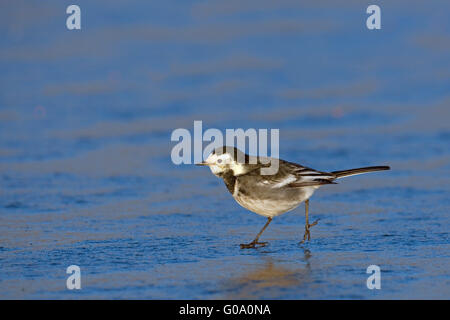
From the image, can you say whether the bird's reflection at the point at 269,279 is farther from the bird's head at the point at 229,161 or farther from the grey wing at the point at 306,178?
the bird's head at the point at 229,161

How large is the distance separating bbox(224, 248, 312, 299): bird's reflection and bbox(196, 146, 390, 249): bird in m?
0.81

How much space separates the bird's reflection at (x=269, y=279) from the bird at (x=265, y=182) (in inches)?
31.7

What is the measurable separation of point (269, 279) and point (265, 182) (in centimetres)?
172

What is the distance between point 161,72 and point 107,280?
11.3 meters

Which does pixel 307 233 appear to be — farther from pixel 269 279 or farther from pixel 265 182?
pixel 269 279

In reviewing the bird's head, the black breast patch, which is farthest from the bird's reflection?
the bird's head

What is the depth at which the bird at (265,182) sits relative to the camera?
27.0 feet

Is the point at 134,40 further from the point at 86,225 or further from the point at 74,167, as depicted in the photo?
the point at 86,225

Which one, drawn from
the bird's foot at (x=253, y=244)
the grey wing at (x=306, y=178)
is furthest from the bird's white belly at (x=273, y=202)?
the bird's foot at (x=253, y=244)

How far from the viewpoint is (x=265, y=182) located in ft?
27.1

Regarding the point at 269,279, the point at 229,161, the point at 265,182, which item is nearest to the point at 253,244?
the point at 265,182

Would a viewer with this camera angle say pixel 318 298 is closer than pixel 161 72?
Yes

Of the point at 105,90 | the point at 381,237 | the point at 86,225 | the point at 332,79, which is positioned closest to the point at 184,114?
the point at 105,90

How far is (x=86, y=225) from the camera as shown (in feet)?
29.0
